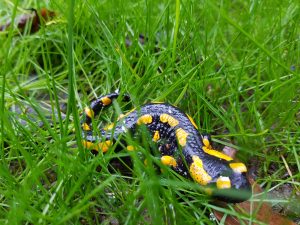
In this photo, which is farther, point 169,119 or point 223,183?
point 169,119

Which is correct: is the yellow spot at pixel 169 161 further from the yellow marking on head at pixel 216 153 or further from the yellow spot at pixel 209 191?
the yellow spot at pixel 209 191

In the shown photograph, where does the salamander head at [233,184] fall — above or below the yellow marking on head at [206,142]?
below

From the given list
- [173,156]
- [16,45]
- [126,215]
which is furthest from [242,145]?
[16,45]

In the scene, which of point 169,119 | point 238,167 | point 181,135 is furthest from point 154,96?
point 238,167

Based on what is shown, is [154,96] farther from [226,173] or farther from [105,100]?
[226,173]

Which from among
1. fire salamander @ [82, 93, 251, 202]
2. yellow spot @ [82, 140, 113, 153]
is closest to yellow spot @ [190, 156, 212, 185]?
fire salamander @ [82, 93, 251, 202]

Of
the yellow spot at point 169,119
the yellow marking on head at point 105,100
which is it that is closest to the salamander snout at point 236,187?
the yellow spot at point 169,119
